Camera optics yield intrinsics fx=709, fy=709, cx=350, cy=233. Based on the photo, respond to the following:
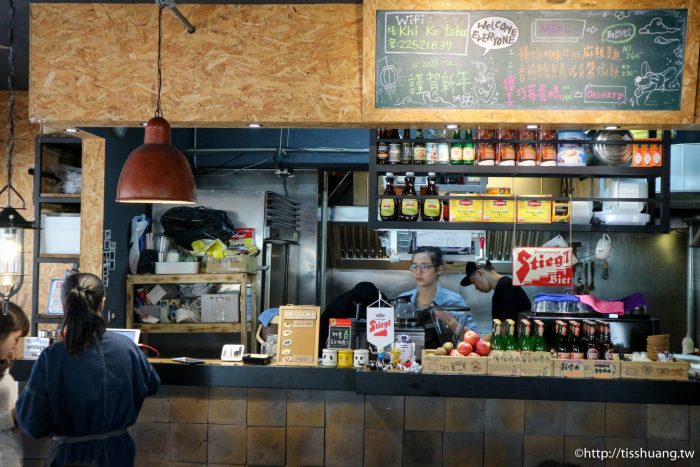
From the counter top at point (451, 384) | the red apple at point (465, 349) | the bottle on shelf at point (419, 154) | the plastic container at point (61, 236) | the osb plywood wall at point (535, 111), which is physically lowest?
the counter top at point (451, 384)

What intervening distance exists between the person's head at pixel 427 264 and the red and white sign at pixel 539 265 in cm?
152

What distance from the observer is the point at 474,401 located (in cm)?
462

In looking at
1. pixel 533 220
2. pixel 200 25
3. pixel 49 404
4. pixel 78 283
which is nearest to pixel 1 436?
pixel 49 404

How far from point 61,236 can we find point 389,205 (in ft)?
8.72

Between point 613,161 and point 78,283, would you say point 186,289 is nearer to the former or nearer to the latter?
point 78,283

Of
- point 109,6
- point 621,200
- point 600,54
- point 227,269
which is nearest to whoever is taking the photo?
point 600,54

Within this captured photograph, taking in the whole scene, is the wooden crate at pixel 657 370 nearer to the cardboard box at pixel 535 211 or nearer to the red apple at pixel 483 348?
the red apple at pixel 483 348

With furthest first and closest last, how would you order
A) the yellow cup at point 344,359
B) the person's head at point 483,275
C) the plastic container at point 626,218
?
the person's head at point 483,275, the plastic container at point 626,218, the yellow cup at point 344,359

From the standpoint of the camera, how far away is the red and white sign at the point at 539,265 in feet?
16.0

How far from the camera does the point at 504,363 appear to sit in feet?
14.7

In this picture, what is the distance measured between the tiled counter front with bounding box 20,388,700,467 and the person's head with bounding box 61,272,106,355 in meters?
1.33

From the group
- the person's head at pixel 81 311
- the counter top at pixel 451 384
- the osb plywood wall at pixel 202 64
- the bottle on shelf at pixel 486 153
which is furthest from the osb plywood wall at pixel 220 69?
the counter top at pixel 451 384

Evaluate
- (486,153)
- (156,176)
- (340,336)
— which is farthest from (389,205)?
(156,176)

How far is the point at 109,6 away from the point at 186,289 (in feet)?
9.87
